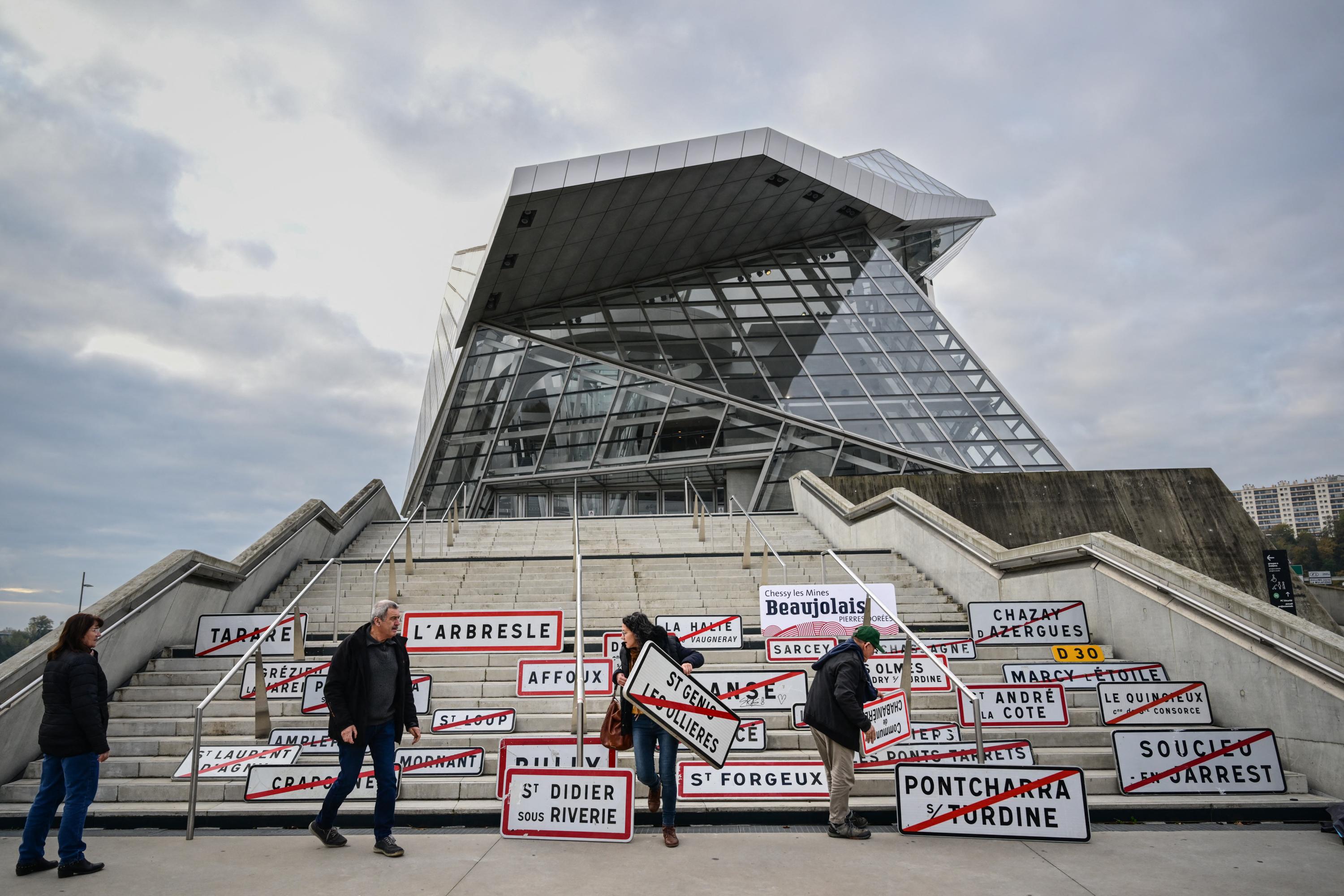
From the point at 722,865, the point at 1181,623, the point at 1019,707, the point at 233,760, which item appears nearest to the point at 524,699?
the point at 233,760

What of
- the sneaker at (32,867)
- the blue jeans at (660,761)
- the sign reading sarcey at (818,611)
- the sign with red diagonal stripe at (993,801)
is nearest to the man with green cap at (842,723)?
the sign with red diagonal stripe at (993,801)

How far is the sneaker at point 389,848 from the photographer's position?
479cm

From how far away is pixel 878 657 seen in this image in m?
7.69

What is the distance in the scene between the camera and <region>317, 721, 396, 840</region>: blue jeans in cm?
486

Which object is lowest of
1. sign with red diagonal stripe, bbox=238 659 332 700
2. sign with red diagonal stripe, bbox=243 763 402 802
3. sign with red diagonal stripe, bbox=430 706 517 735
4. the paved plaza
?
the paved plaza

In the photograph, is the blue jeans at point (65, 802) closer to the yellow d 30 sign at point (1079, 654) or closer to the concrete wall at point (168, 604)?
the concrete wall at point (168, 604)

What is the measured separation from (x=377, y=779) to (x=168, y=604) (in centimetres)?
513

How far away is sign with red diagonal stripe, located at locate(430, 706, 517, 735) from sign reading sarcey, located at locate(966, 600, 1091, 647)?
4.69 meters

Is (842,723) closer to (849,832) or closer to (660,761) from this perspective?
(849,832)

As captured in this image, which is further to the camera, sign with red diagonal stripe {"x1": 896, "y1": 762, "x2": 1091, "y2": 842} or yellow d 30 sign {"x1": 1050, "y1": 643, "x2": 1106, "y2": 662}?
yellow d 30 sign {"x1": 1050, "y1": 643, "x2": 1106, "y2": 662}

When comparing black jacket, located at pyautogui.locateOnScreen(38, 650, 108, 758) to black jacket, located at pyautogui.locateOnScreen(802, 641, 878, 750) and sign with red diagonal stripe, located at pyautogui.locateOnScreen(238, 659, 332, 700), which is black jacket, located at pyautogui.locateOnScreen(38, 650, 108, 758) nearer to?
sign with red diagonal stripe, located at pyautogui.locateOnScreen(238, 659, 332, 700)

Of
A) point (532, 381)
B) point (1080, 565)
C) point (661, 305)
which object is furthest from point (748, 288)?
point (1080, 565)

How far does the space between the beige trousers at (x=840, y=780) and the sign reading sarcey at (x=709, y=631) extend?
3294 millimetres

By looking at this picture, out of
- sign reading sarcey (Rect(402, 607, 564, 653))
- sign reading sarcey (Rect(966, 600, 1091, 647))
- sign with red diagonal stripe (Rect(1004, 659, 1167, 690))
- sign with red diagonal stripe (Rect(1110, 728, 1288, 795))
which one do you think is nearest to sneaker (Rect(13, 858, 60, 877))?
sign reading sarcey (Rect(402, 607, 564, 653))
